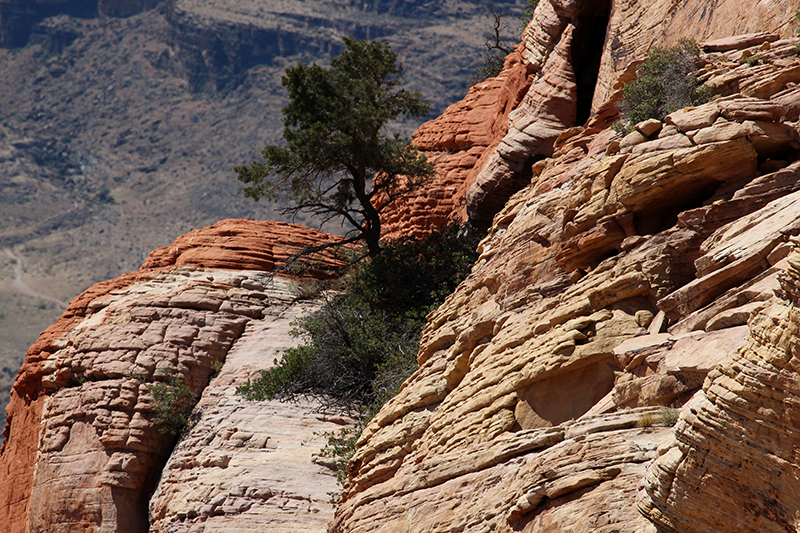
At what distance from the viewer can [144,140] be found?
180 metres

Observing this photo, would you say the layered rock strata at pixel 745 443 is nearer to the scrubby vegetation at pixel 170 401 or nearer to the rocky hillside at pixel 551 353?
the rocky hillside at pixel 551 353

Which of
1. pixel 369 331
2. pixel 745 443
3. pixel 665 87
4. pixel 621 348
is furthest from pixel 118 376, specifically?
pixel 745 443

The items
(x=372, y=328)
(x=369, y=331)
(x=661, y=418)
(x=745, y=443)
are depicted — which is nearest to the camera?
(x=745, y=443)

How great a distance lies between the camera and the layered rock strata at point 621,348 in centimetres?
671

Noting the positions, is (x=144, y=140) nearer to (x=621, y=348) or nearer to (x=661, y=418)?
(x=621, y=348)

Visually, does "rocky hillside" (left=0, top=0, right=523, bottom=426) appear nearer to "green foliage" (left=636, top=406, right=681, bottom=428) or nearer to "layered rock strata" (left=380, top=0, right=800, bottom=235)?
"layered rock strata" (left=380, top=0, right=800, bottom=235)

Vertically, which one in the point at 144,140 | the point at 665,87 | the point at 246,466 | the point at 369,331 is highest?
the point at 144,140

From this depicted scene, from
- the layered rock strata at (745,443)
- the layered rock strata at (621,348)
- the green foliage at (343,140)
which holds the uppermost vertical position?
the green foliage at (343,140)

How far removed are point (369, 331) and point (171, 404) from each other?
5299 millimetres

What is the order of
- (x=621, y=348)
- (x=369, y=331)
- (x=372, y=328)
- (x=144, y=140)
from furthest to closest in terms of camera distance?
(x=144, y=140), (x=372, y=328), (x=369, y=331), (x=621, y=348)

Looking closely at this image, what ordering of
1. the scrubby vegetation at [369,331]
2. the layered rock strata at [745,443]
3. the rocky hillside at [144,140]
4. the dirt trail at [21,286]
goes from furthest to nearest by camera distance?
the rocky hillside at [144,140]
the dirt trail at [21,286]
the scrubby vegetation at [369,331]
the layered rock strata at [745,443]

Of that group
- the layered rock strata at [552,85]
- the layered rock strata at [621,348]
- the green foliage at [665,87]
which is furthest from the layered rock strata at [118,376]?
the green foliage at [665,87]

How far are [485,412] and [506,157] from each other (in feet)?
32.3

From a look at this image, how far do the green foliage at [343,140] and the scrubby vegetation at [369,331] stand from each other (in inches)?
63.6
